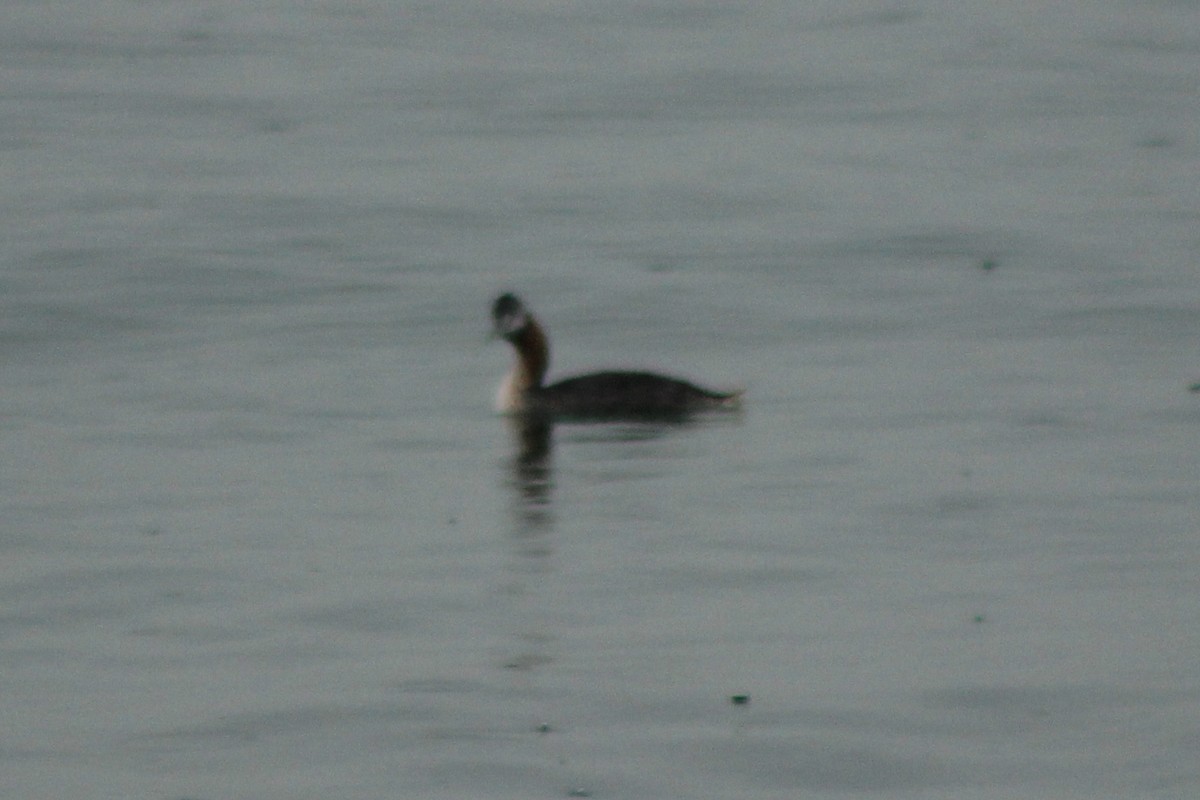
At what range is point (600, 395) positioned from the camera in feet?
56.9

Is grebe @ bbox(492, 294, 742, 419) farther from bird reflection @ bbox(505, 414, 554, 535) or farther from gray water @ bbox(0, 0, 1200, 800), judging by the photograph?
gray water @ bbox(0, 0, 1200, 800)

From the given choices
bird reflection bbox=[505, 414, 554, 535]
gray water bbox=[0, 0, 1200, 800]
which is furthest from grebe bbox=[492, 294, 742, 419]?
gray water bbox=[0, 0, 1200, 800]

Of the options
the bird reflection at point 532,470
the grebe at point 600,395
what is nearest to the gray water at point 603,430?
the bird reflection at point 532,470

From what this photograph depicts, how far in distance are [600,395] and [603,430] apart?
0.31 meters

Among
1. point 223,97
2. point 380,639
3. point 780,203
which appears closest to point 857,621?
point 380,639

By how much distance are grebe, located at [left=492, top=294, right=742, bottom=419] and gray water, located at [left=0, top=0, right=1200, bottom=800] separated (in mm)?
445

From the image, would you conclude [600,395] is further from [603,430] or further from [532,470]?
[532,470]

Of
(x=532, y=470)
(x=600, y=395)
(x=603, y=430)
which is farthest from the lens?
(x=600, y=395)

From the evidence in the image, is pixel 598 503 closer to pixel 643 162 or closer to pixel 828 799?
pixel 828 799

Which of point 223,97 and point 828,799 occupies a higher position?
point 223,97

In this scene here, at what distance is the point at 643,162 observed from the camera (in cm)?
2864

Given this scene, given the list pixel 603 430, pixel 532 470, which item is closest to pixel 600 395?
pixel 603 430

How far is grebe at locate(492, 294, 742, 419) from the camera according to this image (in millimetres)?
17172

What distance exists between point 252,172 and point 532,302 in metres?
7.13
